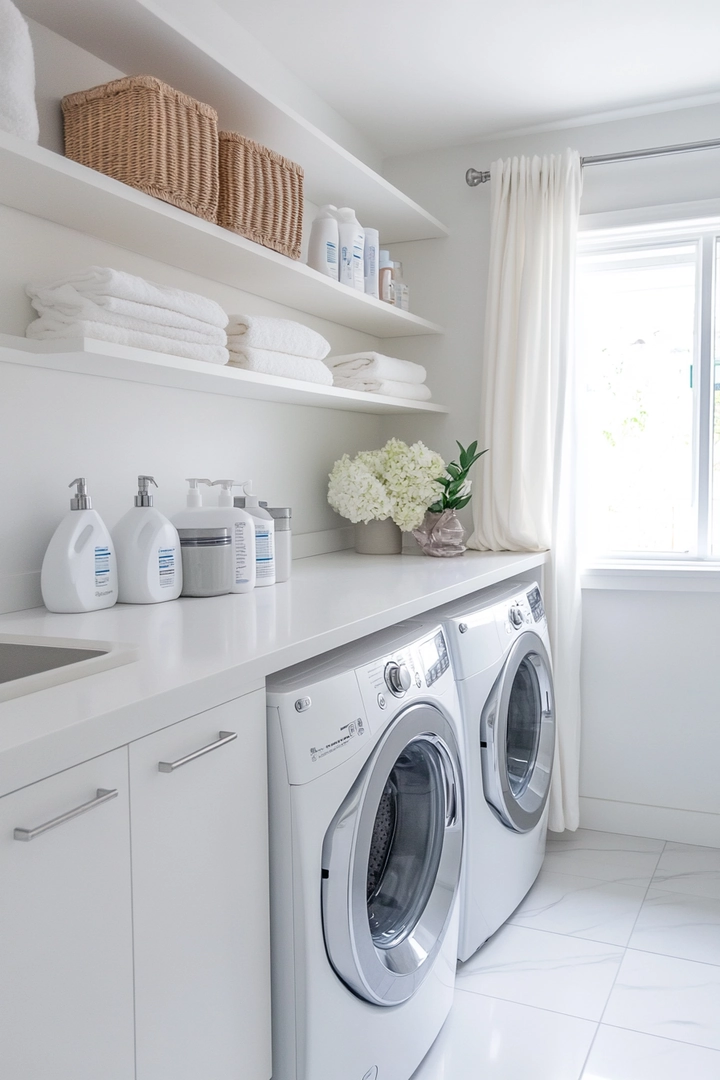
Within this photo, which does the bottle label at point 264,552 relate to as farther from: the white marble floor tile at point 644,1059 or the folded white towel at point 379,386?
the white marble floor tile at point 644,1059

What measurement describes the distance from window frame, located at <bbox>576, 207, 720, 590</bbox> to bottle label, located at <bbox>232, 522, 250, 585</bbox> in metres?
1.48

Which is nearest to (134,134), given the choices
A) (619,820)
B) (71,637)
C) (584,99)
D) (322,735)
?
(71,637)

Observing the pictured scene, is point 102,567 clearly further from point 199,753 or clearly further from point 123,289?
point 199,753

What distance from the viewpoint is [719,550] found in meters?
2.88

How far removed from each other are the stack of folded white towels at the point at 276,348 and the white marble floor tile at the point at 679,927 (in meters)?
1.70

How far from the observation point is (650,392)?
2.96m

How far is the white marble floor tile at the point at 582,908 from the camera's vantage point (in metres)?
2.29

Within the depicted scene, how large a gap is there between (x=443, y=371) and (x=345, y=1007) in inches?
89.6

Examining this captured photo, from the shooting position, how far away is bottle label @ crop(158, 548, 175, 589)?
171 cm

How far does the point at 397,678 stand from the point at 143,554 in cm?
56

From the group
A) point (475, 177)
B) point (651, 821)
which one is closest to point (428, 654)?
point (651, 821)

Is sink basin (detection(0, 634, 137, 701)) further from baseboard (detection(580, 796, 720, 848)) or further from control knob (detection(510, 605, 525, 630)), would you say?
baseboard (detection(580, 796, 720, 848))

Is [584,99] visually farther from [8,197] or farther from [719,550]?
[8,197]

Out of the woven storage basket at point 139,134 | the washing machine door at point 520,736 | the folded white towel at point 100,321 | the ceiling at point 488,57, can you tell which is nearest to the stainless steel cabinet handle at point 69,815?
the folded white towel at point 100,321
